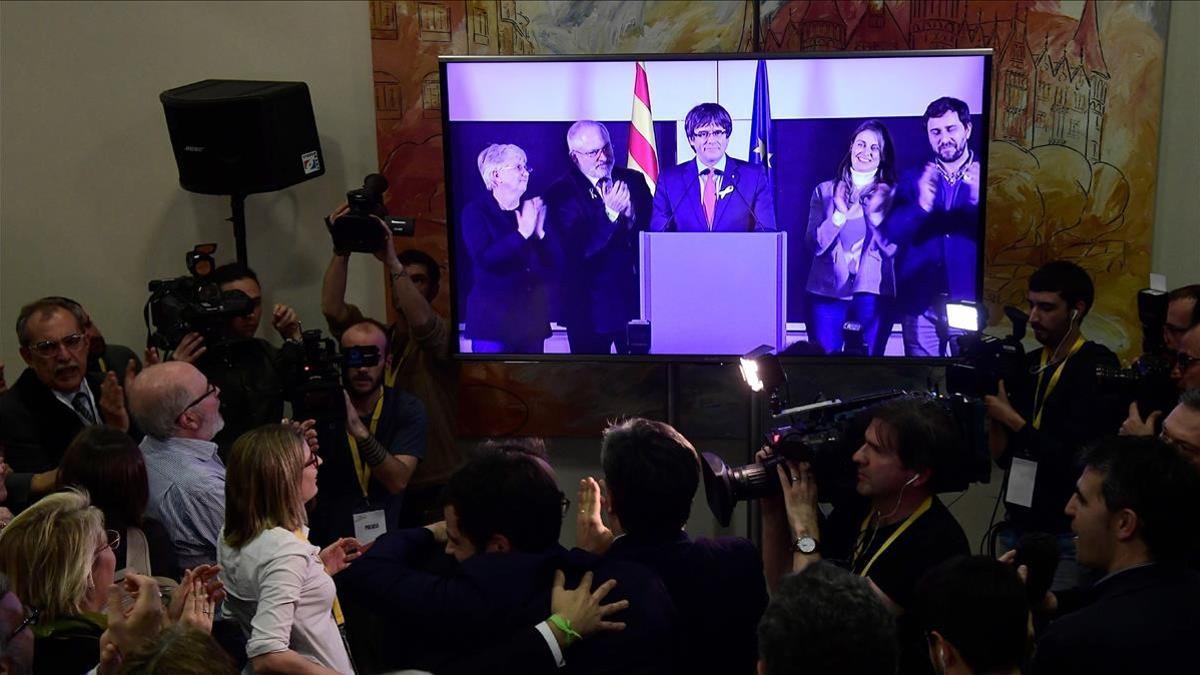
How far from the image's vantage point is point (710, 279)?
15.8 feet

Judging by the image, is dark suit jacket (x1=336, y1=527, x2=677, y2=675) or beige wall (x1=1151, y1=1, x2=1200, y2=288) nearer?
dark suit jacket (x1=336, y1=527, x2=677, y2=675)

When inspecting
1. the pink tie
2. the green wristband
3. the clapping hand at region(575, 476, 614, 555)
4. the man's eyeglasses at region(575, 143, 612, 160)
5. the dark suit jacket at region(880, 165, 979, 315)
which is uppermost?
the man's eyeglasses at region(575, 143, 612, 160)

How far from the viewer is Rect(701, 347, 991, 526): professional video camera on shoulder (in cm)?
312

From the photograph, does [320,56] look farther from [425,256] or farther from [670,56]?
[670,56]

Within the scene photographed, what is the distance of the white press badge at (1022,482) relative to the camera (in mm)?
4148

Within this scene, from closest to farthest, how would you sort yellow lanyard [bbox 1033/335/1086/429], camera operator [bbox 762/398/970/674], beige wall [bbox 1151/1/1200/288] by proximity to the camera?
camera operator [bbox 762/398/970/674] < yellow lanyard [bbox 1033/335/1086/429] < beige wall [bbox 1151/1/1200/288]

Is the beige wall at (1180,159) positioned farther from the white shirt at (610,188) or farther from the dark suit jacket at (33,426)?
the dark suit jacket at (33,426)

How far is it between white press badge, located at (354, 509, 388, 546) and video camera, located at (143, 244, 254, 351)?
0.76 meters

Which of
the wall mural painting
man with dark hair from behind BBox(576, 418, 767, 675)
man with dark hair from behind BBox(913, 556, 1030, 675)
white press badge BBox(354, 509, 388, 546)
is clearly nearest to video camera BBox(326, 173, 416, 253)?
the wall mural painting

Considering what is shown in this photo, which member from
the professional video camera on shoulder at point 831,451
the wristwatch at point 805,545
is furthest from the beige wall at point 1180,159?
the wristwatch at point 805,545

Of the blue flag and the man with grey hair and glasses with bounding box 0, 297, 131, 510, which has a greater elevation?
the blue flag

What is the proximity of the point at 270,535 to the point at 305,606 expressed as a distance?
0.58ft

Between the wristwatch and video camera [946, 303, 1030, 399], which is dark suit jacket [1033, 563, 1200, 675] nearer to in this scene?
the wristwatch

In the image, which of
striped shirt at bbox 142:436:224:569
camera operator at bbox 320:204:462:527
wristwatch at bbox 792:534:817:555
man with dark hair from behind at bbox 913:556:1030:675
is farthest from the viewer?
camera operator at bbox 320:204:462:527
